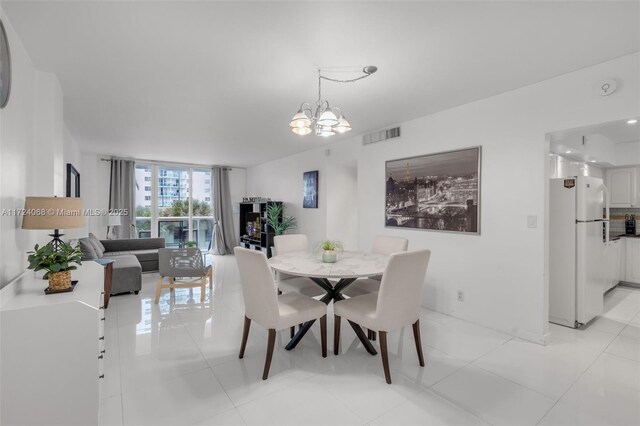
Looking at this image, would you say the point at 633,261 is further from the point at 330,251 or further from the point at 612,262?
the point at 330,251

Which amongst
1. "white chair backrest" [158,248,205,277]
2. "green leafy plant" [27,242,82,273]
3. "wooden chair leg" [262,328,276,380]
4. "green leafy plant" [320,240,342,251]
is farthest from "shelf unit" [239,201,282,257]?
"green leafy plant" [27,242,82,273]

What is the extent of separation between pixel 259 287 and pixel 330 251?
0.79 meters

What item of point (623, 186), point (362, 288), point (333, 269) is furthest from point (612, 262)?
point (333, 269)

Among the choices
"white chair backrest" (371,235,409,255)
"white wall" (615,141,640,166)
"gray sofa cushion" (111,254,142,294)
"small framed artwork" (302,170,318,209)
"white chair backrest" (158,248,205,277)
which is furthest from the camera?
"small framed artwork" (302,170,318,209)

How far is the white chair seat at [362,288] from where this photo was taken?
2.96 m

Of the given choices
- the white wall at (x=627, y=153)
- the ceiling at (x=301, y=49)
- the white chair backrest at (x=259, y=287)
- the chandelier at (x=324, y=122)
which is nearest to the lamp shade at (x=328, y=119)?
the chandelier at (x=324, y=122)

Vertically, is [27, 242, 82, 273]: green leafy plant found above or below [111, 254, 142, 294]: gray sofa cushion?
above

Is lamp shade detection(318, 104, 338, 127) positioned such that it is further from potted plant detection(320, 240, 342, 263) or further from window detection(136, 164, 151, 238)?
window detection(136, 164, 151, 238)

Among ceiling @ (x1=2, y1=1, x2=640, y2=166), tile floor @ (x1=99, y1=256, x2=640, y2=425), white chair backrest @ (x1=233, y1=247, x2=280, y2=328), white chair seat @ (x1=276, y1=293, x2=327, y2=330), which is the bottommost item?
tile floor @ (x1=99, y1=256, x2=640, y2=425)

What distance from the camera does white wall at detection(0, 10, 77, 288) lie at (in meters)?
1.85

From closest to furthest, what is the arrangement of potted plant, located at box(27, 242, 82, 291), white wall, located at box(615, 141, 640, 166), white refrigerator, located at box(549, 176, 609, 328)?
potted plant, located at box(27, 242, 82, 291) → white refrigerator, located at box(549, 176, 609, 328) → white wall, located at box(615, 141, 640, 166)

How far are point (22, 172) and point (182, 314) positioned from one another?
2070 millimetres

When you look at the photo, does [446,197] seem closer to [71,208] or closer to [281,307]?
[281,307]

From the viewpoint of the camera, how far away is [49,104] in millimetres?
2613
